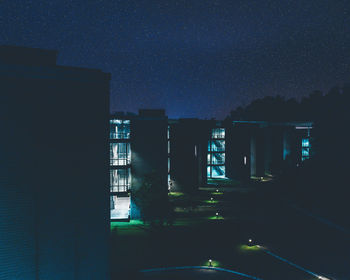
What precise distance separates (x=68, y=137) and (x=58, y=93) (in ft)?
6.03

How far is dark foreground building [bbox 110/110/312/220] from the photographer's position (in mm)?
23031

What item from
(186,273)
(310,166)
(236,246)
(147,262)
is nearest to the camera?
(186,273)

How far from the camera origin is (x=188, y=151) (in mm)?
33219

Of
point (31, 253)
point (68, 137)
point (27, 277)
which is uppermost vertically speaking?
point (68, 137)

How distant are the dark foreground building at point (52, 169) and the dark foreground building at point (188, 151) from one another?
39.6 ft

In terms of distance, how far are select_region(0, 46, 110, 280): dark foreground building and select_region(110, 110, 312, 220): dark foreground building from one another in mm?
12071

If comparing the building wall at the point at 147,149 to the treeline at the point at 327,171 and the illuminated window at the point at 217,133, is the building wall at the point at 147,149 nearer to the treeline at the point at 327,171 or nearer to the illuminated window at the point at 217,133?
the treeline at the point at 327,171

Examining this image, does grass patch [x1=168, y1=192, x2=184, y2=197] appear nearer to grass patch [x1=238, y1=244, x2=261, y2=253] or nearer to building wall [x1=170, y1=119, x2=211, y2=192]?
building wall [x1=170, y1=119, x2=211, y2=192]

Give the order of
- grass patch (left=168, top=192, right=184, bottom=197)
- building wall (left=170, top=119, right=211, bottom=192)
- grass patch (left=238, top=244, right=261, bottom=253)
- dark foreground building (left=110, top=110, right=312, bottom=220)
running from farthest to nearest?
building wall (left=170, top=119, right=211, bottom=192) → grass patch (left=168, top=192, right=184, bottom=197) → dark foreground building (left=110, top=110, right=312, bottom=220) → grass patch (left=238, top=244, right=261, bottom=253)

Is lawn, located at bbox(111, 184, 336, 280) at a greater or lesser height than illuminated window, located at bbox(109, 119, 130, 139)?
lesser

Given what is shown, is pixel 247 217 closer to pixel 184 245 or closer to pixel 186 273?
pixel 184 245

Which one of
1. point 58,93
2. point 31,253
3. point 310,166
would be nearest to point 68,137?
point 58,93

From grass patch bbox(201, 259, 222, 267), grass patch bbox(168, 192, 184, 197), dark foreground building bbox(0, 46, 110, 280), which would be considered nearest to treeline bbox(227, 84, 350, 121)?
grass patch bbox(168, 192, 184, 197)

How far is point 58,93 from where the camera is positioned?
10031 millimetres
